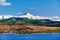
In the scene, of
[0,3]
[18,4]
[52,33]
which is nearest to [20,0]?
[18,4]

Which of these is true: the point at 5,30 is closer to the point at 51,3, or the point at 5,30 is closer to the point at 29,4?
the point at 29,4

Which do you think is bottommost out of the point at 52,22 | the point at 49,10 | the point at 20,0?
the point at 52,22

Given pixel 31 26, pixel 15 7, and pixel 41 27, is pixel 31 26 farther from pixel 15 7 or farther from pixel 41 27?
pixel 15 7

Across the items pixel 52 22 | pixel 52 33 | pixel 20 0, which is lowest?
pixel 52 33

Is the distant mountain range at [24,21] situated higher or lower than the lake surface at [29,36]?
higher

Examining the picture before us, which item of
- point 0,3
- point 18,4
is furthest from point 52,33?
point 0,3

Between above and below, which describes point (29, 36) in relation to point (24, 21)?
below

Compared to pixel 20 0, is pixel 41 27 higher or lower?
lower

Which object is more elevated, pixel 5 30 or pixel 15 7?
pixel 15 7

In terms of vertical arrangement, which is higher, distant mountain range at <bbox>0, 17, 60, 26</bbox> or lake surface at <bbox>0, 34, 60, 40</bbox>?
distant mountain range at <bbox>0, 17, 60, 26</bbox>
